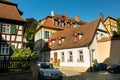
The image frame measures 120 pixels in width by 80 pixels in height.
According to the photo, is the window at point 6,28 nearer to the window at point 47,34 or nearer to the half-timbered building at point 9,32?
the half-timbered building at point 9,32

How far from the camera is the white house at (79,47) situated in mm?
24688

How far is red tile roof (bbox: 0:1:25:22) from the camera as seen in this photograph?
22014 millimetres

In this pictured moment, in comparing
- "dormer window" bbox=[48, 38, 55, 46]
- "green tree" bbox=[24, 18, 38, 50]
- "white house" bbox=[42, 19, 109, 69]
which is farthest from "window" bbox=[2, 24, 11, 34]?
"green tree" bbox=[24, 18, 38, 50]

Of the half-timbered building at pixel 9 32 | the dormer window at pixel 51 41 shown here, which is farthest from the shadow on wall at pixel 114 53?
the half-timbered building at pixel 9 32

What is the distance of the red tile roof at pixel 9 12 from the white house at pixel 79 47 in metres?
9.34

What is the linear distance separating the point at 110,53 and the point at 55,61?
11.4 metres

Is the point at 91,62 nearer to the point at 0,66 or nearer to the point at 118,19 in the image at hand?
the point at 0,66

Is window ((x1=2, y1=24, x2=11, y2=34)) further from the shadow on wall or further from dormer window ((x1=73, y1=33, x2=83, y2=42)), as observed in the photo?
the shadow on wall

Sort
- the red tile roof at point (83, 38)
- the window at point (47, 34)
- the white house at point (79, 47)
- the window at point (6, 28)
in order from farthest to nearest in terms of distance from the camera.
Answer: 1. the window at point (47, 34)
2. the red tile roof at point (83, 38)
3. the white house at point (79, 47)
4. the window at point (6, 28)

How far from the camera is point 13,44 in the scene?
21.7m

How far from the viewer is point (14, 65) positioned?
43.8ft

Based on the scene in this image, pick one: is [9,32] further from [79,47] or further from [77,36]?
Result: [77,36]

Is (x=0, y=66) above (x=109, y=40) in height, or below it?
below

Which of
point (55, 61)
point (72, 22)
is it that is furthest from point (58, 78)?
point (72, 22)
